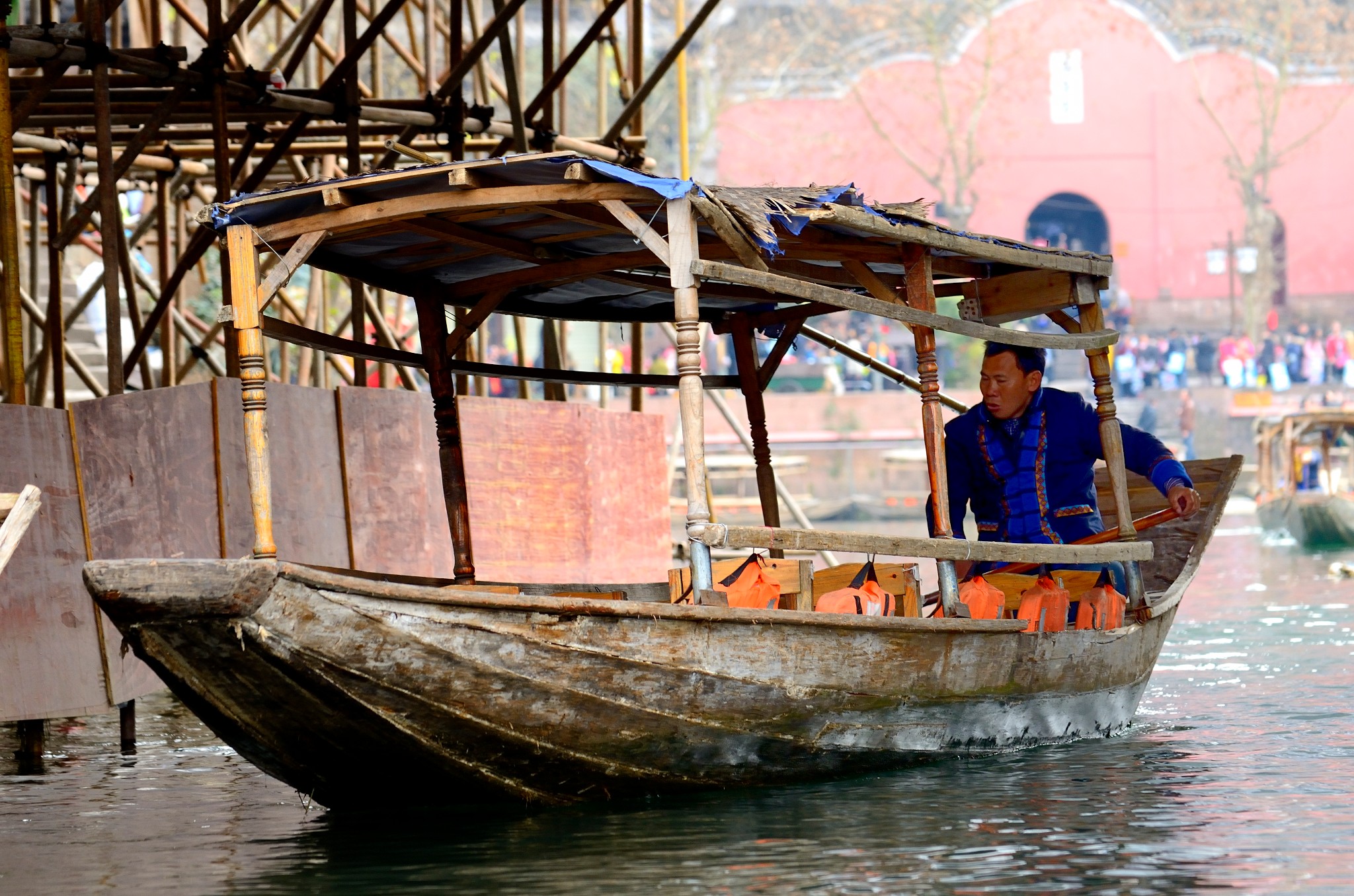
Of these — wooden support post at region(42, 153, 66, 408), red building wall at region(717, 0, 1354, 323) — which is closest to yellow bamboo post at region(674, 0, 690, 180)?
wooden support post at region(42, 153, 66, 408)

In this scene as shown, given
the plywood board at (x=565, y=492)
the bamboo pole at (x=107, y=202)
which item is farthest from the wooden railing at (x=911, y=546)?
the plywood board at (x=565, y=492)

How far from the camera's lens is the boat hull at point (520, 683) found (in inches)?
213

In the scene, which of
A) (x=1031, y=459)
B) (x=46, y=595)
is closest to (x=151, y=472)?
(x=46, y=595)

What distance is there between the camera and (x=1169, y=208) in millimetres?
36375

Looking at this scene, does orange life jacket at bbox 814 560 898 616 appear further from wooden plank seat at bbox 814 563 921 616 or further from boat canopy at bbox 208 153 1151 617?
boat canopy at bbox 208 153 1151 617

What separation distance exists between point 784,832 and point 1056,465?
8.18ft

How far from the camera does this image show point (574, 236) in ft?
23.0

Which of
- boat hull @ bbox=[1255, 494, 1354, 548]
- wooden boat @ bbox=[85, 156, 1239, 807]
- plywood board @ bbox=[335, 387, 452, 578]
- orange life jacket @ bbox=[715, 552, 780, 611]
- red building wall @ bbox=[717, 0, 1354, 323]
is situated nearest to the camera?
→ wooden boat @ bbox=[85, 156, 1239, 807]

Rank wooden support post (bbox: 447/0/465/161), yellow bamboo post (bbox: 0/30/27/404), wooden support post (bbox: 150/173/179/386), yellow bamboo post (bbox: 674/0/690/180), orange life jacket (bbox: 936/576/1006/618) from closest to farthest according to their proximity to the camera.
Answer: yellow bamboo post (bbox: 0/30/27/404), orange life jacket (bbox: 936/576/1006/618), wooden support post (bbox: 447/0/465/161), wooden support post (bbox: 150/173/179/386), yellow bamboo post (bbox: 674/0/690/180)

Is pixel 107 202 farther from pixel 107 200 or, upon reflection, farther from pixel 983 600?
pixel 983 600

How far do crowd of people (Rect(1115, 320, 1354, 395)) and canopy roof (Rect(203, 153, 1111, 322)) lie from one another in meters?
26.9

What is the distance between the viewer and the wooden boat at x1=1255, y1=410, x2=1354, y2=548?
74.9ft

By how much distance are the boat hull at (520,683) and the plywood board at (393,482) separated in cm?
349

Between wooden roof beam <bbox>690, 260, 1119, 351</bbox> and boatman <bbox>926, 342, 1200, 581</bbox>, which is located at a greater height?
wooden roof beam <bbox>690, 260, 1119, 351</bbox>
